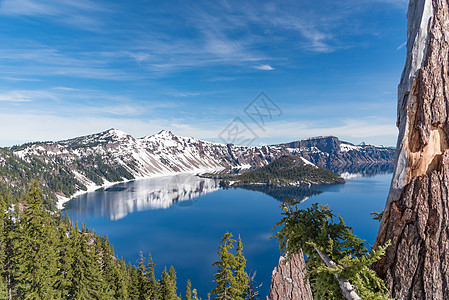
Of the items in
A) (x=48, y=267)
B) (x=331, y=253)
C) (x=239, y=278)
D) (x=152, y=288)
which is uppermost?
(x=331, y=253)

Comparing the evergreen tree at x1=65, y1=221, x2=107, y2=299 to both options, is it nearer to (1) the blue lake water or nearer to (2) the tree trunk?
(1) the blue lake water

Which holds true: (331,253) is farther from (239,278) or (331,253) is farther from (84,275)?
(84,275)

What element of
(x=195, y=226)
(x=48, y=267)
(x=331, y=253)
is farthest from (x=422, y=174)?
(x=195, y=226)

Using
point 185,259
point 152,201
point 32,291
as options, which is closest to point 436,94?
point 32,291

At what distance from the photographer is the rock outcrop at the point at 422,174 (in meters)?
5.59

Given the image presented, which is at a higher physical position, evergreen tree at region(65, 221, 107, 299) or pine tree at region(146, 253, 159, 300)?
evergreen tree at region(65, 221, 107, 299)

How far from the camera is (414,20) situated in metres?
6.73

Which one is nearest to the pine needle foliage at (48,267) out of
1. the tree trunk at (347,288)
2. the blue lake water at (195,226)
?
the blue lake water at (195,226)

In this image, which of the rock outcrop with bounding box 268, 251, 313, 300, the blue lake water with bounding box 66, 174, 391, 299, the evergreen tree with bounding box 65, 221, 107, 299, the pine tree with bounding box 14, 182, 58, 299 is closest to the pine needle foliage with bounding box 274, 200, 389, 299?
the rock outcrop with bounding box 268, 251, 313, 300

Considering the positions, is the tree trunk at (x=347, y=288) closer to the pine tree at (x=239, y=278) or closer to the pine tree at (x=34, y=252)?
the pine tree at (x=239, y=278)

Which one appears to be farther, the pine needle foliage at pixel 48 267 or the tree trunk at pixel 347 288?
the pine needle foliage at pixel 48 267

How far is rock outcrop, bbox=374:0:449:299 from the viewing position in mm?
5594

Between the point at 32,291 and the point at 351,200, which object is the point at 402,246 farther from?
the point at 351,200

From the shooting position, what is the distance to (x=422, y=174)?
600 centimetres
